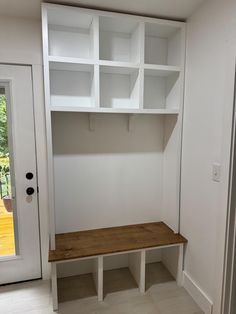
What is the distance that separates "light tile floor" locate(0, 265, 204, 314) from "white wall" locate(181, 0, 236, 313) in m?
0.21

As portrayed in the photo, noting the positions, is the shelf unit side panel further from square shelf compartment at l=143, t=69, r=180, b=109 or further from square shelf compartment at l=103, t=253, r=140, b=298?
square shelf compartment at l=103, t=253, r=140, b=298

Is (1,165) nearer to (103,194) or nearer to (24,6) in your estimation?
(103,194)

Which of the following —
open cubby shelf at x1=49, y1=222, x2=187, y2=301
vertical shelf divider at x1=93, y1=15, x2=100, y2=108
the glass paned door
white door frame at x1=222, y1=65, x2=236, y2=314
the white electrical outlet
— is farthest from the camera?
the glass paned door

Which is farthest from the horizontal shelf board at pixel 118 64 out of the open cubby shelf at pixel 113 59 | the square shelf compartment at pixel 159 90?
the square shelf compartment at pixel 159 90

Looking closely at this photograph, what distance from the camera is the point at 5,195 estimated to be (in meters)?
2.03

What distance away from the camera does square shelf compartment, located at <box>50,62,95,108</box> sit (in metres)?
1.94

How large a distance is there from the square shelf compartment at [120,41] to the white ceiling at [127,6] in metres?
0.14

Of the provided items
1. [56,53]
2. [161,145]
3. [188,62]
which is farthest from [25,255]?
[188,62]

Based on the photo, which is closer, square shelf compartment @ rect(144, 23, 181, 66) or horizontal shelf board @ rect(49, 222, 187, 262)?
horizontal shelf board @ rect(49, 222, 187, 262)

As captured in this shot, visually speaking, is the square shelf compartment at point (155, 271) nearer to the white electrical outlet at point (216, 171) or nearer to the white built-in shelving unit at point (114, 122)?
the white built-in shelving unit at point (114, 122)

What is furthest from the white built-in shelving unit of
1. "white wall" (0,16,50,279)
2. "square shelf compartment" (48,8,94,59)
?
"white wall" (0,16,50,279)

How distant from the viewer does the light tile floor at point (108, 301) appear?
181cm

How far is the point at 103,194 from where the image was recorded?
2211mm

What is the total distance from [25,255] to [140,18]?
2231 millimetres
